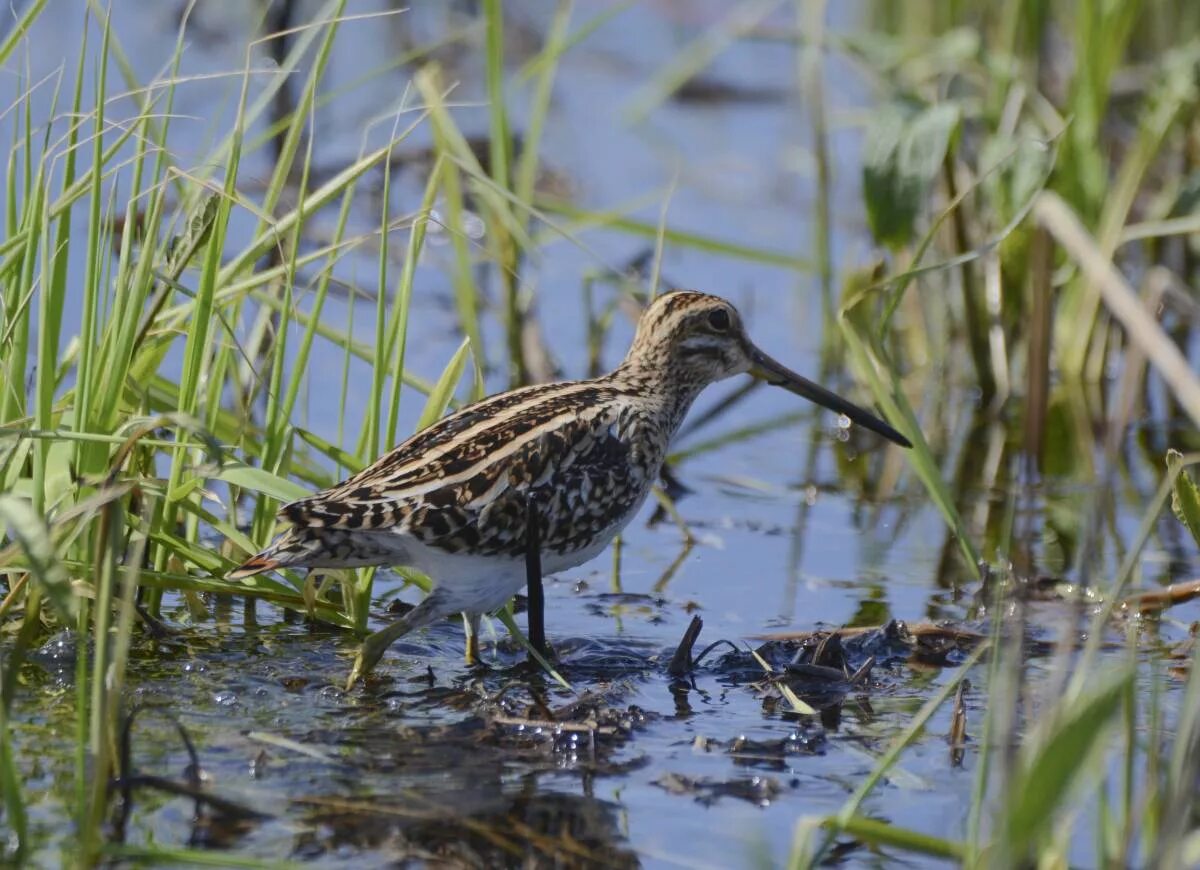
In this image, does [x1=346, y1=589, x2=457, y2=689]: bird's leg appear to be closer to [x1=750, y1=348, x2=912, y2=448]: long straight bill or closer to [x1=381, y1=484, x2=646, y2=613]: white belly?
[x1=381, y1=484, x2=646, y2=613]: white belly

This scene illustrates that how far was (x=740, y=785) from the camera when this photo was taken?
4.12 m

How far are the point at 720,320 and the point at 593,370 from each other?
2144 mm

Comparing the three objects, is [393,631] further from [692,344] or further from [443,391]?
[692,344]

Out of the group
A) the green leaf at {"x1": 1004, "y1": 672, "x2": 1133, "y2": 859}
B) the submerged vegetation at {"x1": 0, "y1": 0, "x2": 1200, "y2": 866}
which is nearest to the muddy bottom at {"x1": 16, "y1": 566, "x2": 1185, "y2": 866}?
the submerged vegetation at {"x1": 0, "y1": 0, "x2": 1200, "y2": 866}

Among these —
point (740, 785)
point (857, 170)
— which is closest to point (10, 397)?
point (740, 785)

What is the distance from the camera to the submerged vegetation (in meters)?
3.38

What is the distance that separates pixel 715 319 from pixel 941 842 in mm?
2571

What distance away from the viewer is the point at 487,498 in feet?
15.1

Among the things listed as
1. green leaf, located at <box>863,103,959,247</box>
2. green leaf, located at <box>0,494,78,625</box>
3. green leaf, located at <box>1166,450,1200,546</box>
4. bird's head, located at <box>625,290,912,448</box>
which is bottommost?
green leaf, located at <box>0,494,78,625</box>

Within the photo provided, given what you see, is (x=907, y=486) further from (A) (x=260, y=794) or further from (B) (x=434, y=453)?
(A) (x=260, y=794)

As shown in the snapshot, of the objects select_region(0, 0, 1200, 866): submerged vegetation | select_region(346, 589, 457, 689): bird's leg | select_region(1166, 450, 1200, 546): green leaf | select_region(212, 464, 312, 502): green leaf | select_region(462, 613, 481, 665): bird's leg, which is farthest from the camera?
select_region(462, 613, 481, 665): bird's leg

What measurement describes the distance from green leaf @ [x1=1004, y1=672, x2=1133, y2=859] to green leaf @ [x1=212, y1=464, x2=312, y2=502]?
85.8 inches

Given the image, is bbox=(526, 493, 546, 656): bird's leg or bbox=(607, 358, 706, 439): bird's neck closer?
bbox=(526, 493, 546, 656): bird's leg

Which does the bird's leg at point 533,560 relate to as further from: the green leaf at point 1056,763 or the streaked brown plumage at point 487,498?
the green leaf at point 1056,763
